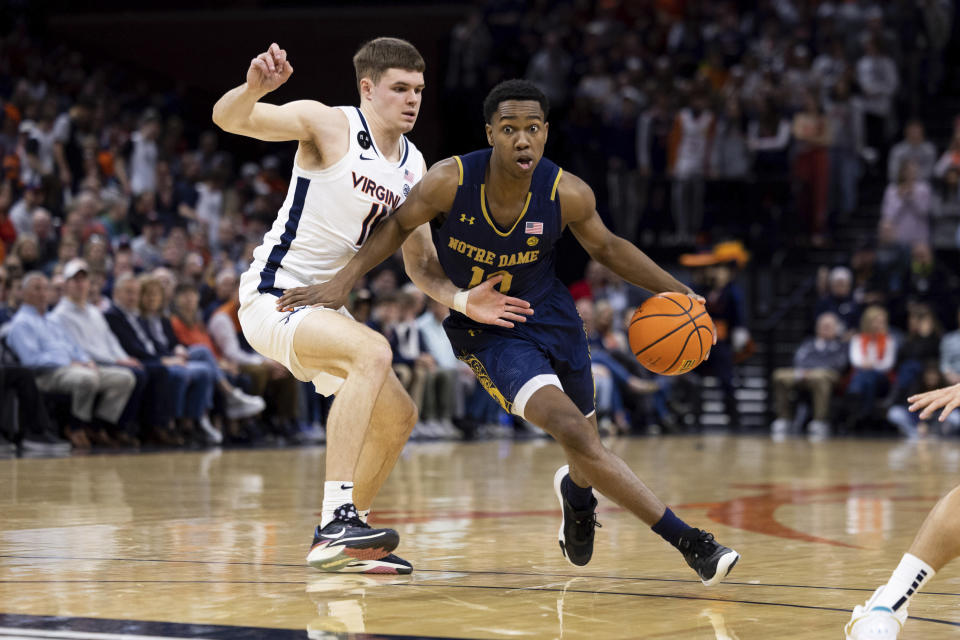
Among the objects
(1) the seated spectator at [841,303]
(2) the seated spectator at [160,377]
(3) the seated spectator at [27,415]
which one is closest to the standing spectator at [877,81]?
(1) the seated spectator at [841,303]

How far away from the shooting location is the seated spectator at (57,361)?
1060 cm

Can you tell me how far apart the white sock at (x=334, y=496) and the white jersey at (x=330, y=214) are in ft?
2.86

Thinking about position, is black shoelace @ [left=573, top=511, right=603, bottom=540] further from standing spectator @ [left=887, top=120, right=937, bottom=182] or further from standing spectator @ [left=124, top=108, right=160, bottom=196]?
standing spectator @ [left=887, top=120, right=937, bottom=182]

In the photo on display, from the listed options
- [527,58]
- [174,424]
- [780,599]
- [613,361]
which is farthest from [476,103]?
[780,599]

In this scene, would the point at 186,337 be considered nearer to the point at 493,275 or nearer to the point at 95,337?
the point at 95,337

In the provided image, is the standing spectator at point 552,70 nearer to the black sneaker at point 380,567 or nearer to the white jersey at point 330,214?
the white jersey at point 330,214

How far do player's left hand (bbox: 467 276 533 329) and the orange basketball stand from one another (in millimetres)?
525

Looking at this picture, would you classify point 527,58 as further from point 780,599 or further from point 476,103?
point 780,599

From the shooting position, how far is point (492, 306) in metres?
5.10

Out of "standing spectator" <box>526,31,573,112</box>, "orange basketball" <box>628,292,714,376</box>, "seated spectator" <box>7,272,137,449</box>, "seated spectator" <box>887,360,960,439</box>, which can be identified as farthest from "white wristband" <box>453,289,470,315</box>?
"standing spectator" <box>526,31,573,112</box>

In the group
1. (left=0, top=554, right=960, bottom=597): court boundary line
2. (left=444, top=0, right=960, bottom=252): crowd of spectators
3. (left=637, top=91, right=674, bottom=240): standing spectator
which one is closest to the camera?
(left=0, top=554, right=960, bottom=597): court boundary line

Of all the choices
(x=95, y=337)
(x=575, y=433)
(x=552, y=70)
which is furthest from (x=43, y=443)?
(x=552, y=70)

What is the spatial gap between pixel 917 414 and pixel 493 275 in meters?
10.6

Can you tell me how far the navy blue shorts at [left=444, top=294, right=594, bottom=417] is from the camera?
5117 mm
